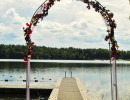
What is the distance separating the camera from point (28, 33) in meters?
6.74

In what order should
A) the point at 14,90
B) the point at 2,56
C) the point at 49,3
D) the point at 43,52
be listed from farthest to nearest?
the point at 43,52 → the point at 2,56 → the point at 14,90 → the point at 49,3

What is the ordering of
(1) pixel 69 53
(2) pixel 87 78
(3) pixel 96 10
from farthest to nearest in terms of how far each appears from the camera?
(1) pixel 69 53 → (2) pixel 87 78 → (3) pixel 96 10

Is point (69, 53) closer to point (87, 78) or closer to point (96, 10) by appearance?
point (87, 78)

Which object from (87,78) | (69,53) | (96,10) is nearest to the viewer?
(96,10)

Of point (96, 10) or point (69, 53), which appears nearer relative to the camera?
point (96, 10)

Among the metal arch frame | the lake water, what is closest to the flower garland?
the metal arch frame

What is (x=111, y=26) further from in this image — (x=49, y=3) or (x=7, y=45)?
(x=7, y=45)

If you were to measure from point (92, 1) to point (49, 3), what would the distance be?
1.37 m

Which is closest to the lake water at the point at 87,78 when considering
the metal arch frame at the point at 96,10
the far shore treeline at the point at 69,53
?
the metal arch frame at the point at 96,10

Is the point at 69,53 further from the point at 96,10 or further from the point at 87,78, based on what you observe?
the point at 96,10

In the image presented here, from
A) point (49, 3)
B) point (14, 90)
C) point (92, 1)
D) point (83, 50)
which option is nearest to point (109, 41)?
point (92, 1)

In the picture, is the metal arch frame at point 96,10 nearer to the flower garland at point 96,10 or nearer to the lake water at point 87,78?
the flower garland at point 96,10

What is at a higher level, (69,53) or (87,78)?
(69,53)

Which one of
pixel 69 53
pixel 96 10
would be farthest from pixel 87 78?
pixel 69 53
